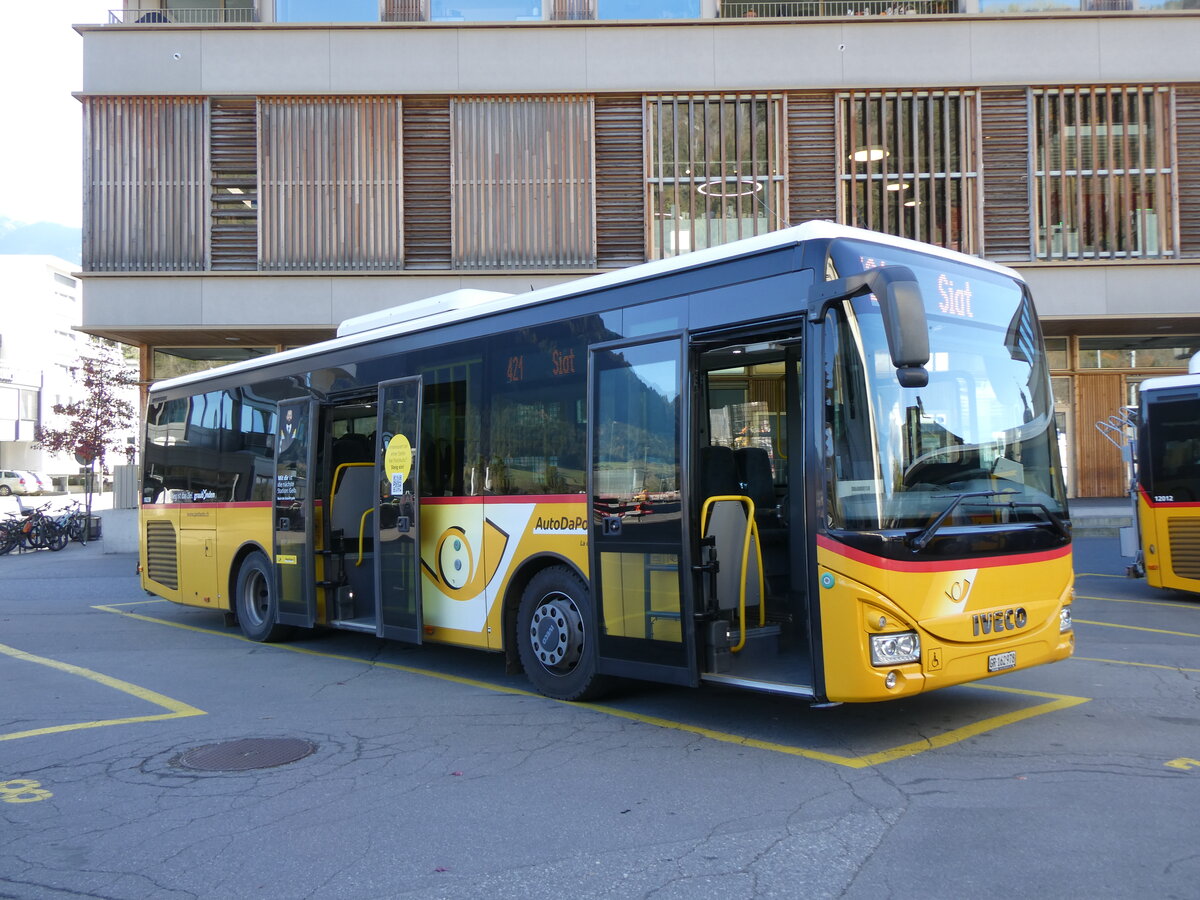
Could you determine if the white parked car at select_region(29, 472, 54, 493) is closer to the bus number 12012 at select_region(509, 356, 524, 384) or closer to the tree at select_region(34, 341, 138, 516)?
the tree at select_region(34, 341, 138, 516)

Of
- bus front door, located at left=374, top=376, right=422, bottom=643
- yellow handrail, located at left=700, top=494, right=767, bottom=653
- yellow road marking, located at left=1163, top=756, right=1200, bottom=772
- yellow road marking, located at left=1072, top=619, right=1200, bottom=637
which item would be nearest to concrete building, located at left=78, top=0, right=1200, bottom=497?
yellow road marking, located at left=1072, top=619, right=1200, bottom=637

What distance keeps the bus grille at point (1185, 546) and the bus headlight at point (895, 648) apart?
8.84 metres

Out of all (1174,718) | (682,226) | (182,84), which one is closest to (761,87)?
(682,226)

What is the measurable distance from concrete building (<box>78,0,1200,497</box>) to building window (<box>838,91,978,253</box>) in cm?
4

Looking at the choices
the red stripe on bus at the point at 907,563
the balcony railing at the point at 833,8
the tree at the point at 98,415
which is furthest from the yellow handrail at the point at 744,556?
the tree at the point at 98,415

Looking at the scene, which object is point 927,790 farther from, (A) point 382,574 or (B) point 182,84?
(B) point 182,84

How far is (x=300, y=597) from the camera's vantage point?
1061 centimetres

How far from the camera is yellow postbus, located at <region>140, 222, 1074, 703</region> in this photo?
593 cm

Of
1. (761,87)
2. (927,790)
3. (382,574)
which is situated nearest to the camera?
(927,790)

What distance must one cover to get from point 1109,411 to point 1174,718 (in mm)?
18503

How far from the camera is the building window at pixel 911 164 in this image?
2100 centimetres

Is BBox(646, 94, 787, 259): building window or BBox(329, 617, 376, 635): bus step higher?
BBox(646, 94, 787, 259): building window

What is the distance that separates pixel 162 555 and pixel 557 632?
7442mm

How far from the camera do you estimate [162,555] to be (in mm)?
13156
